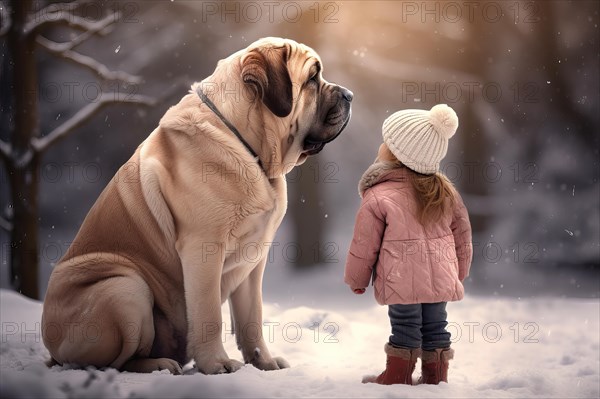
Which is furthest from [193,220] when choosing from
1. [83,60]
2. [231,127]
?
[83,60]

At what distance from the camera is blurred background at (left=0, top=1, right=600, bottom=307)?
4.63m

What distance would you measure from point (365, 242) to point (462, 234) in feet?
1.43

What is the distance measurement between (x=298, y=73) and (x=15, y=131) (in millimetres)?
2685

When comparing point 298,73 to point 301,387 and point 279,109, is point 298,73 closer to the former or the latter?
point 279,109

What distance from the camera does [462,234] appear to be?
2621mm

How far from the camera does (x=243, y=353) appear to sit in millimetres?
2838

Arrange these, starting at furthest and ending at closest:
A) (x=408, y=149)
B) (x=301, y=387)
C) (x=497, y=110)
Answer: (x=497, y=110), (x=408, y=149), (x=301, y=387)

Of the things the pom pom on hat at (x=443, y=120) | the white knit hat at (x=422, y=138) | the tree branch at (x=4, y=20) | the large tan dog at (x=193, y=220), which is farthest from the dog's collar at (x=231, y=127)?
the tree branch at (x=4, y=20)

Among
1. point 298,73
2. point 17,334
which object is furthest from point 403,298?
point 17,334

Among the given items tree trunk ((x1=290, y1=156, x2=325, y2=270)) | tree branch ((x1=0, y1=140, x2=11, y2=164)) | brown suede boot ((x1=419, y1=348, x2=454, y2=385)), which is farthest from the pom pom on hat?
tree branch ((x1=0, y1=140, x2=11, y2=164))

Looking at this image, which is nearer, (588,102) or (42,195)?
(42,195)

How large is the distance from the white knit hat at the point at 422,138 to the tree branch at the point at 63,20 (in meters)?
2.90

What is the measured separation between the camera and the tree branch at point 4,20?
450 centimetres

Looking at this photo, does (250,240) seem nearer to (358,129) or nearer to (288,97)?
(288,97)
